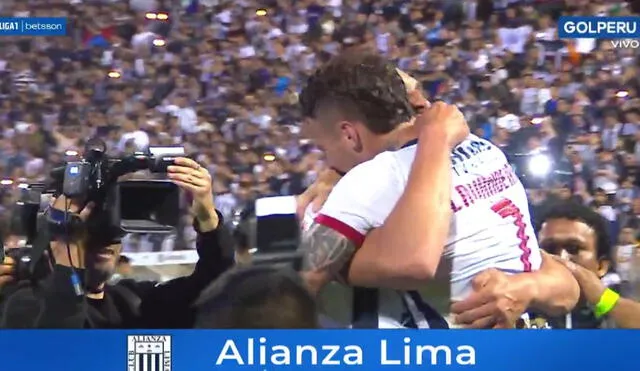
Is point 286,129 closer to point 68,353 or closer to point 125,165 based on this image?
point 125,165

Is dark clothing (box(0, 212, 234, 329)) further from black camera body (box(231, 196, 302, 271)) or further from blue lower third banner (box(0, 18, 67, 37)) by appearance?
blue lower third banner (box(0, 18, 67, 37))

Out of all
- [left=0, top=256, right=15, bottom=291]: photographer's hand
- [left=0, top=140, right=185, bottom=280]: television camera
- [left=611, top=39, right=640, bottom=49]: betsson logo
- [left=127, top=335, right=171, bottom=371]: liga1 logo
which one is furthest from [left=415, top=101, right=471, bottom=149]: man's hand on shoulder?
[left=0, top=256, right=15, bottom=291]: photographer's hand

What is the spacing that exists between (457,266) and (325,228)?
1.58ft

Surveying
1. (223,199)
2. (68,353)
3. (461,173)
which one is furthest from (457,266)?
(68,353)

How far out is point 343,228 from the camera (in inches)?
142

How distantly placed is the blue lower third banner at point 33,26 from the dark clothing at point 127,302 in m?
0.84

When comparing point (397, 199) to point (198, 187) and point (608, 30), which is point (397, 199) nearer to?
point (198, 187)

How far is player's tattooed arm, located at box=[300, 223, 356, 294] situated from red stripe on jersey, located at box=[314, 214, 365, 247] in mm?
10

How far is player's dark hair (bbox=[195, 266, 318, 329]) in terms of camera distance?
367 centimetres

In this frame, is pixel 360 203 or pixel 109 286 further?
pixel 109 286

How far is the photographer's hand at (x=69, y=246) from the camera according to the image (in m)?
3.70

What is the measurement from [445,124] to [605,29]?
67cm

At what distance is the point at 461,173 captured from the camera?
12.2 ft

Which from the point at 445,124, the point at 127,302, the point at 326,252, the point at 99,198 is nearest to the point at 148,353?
the point at 127,302
